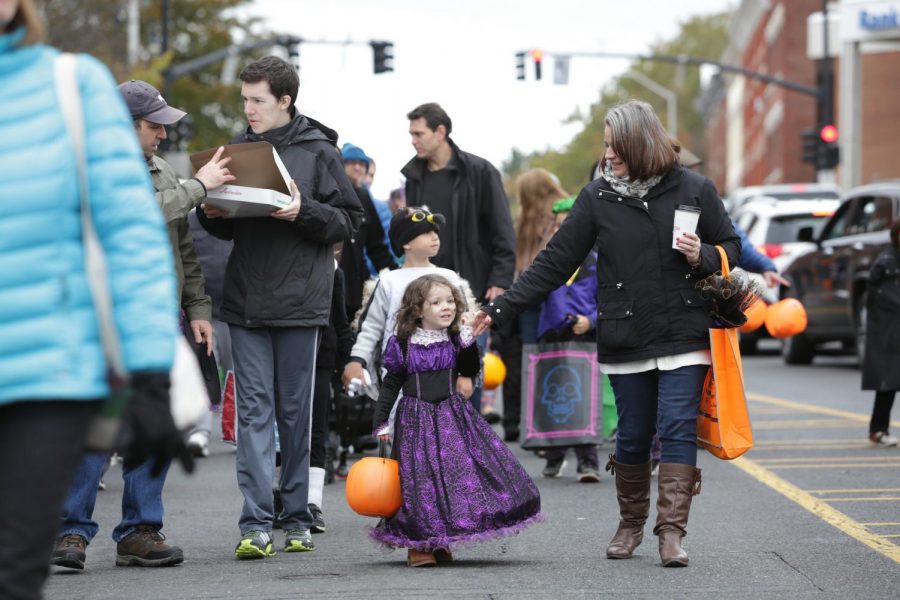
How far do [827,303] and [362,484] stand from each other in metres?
13.3

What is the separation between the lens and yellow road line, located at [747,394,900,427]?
14.1 meters

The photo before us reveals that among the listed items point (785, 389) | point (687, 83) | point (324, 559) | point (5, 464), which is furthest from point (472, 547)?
point (687, 83)

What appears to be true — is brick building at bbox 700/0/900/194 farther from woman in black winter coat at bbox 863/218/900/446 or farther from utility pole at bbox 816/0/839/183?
woman in black winter coat at bbox 863/218/900/446

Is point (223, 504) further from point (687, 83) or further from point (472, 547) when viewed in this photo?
point (687, 83)

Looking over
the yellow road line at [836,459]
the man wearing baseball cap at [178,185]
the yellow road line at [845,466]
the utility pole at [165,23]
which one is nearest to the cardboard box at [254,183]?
the man wearing baseball cap at [178,185]

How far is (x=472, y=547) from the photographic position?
775 centimetres

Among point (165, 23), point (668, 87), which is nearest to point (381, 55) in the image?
point (165, 23)

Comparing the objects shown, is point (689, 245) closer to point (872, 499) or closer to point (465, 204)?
point (872, 499)

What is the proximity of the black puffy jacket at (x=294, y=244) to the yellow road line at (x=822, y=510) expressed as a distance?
2.57 meters

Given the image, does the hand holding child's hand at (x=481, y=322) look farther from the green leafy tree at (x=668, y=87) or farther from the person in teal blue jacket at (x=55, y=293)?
the green leafy tree at (x=668, y=87)

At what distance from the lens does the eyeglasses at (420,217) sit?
8219 millimetres

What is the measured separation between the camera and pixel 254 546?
7250 millimetres

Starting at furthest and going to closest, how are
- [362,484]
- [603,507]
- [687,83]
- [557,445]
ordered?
[687,83] < [557,445] < [603,507] < [362,484]

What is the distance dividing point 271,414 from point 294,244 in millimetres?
740
